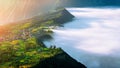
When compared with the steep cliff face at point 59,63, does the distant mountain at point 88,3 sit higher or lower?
higher

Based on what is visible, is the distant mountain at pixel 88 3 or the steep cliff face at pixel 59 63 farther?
the distant mountain at pixel 88 3

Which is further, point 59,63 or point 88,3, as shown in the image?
point 88,3

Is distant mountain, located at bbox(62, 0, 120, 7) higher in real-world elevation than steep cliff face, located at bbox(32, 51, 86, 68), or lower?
higher

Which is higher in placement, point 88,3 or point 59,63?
point 88,3

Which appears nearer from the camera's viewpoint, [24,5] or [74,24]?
[74,24]

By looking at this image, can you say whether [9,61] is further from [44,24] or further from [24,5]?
[24,5]

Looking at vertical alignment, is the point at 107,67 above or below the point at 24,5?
below

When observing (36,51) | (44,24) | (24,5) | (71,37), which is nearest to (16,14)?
(24,5)

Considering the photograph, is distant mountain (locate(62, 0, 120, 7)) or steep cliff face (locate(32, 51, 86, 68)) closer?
steep cliff face (locate(32, 51, 86, 68))
